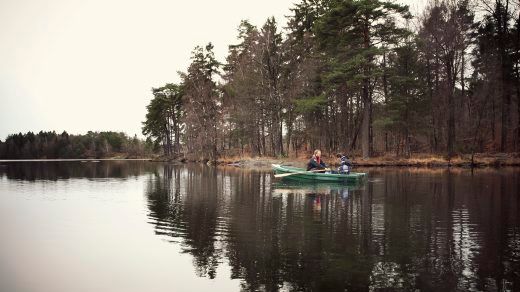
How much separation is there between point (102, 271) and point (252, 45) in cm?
4411

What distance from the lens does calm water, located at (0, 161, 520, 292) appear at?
7.89 meters

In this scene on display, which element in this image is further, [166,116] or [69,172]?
[166,116]

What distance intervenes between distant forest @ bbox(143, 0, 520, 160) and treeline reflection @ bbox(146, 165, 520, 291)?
2441cm

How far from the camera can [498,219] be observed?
537 inches

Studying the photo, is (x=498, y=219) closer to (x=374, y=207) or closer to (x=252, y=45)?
(x=374, y=207)

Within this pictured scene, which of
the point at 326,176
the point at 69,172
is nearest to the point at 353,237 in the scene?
the point at 326,176

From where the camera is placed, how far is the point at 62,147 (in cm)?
13675

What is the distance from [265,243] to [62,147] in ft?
463

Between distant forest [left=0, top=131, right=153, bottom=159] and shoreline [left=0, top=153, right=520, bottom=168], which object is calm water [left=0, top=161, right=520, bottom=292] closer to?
shoreline [left=0, top=153, right=520, bottom=168]

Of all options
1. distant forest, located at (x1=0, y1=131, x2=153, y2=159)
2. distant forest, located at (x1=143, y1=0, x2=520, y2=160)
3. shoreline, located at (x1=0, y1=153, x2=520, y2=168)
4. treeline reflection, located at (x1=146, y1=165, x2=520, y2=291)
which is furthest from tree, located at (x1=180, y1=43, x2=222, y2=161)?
distant forest, located at (x1=0, y1=131, x2=153, y2=159)

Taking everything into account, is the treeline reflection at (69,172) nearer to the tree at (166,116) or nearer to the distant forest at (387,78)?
the distant forest at (387,78)

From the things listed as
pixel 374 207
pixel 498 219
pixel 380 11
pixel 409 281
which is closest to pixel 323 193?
pixel 374 207

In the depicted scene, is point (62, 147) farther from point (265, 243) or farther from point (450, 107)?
point (265, 243)

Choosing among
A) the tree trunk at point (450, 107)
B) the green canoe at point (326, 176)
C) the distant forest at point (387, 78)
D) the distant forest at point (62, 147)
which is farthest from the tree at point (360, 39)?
the distant forest at point (62, 147)
